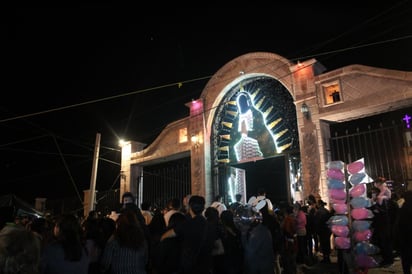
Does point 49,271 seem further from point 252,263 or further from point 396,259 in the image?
point 396,259

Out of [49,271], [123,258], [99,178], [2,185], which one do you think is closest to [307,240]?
[123,258]

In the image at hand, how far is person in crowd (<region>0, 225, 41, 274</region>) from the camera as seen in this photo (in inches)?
98.1

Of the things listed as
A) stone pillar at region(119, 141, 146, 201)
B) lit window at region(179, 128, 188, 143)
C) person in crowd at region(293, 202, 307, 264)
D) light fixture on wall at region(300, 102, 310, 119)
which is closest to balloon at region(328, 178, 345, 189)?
person in crowd at region(293, 202, 307, 264)

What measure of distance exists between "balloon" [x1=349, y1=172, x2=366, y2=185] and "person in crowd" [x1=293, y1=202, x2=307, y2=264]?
1.79m

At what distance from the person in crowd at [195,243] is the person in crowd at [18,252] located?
63.1 inches

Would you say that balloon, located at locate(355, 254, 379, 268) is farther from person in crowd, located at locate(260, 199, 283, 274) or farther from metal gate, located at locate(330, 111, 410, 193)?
metal gate, located at locate(330, 111, 410, 193)

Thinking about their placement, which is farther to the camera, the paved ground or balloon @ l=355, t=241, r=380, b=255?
the paved ground

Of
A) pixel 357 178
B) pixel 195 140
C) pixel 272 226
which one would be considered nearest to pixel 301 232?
pixel 357 178

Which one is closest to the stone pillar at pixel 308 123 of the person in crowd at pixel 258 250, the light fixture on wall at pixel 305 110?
the light fixture on wall at pixel 305 110

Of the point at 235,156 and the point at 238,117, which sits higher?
the point at 238,117

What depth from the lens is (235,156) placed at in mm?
13273

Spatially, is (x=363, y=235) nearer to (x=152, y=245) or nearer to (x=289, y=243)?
(x=289, y=243)

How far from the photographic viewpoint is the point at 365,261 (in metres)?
6.42

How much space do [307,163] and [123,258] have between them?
319 inches
